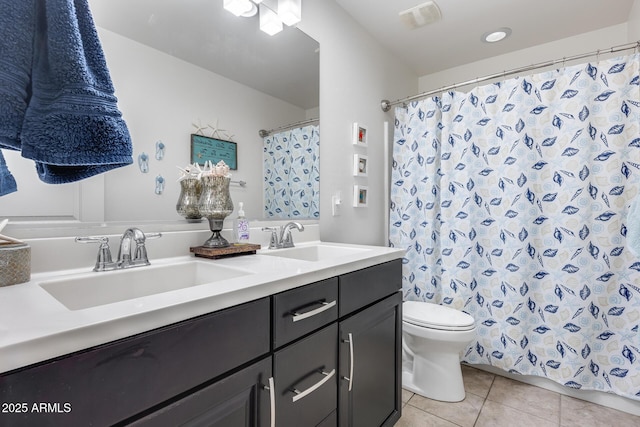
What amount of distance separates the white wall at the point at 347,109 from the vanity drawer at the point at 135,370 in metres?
1.17

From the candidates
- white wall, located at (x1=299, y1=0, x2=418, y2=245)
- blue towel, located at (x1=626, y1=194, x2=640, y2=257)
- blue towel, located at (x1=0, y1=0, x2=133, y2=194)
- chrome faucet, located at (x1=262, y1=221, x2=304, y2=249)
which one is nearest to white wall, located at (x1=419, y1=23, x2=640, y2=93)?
white wall, located at (x1=299, y1=0, x2=418, y2=245)

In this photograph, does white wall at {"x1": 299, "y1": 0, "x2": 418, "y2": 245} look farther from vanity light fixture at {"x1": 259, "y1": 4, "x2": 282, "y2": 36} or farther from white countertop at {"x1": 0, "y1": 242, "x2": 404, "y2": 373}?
white countertop at {"x1": 0, "y1": 242, "x2": 404, "y2": 373}

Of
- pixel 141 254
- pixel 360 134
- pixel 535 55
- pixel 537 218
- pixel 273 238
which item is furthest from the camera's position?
pixel 535 55

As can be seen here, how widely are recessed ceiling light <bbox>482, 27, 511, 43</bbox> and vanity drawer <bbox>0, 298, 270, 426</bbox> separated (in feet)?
8.19

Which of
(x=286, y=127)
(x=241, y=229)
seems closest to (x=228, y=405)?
(x=241, y=229)

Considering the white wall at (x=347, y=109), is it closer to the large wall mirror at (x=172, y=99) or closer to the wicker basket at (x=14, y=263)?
the large wall mirror at (x=172, y=99)

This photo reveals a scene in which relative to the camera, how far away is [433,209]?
222 cm

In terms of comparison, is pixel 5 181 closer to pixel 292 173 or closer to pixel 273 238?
pixel 273 238

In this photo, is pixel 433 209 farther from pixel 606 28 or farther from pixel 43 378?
pixel 43 378

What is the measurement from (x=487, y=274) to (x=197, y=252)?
1762 mm

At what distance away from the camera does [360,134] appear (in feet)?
6.89

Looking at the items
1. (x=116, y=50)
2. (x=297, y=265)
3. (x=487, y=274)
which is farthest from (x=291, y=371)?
(x=487, y=274)

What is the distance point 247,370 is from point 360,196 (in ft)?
5.03

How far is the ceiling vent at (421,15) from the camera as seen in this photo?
1909 millimetres
